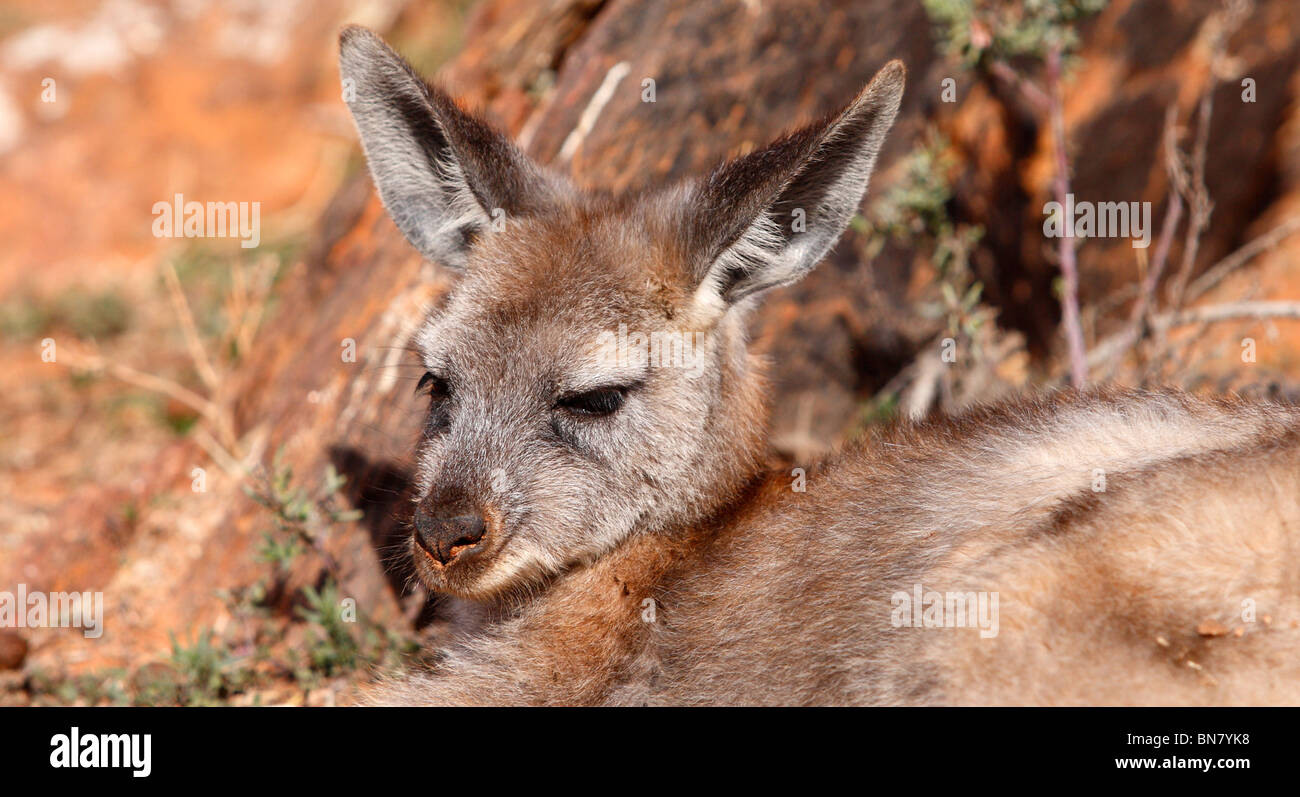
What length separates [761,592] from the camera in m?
3.94

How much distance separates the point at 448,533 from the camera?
3.96 meters

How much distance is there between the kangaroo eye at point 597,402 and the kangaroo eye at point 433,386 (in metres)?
0.54

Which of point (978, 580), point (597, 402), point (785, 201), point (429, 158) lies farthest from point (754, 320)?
point (978, 580)

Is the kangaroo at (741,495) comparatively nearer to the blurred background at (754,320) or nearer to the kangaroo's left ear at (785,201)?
the kangaroo's left ear at (785,201)

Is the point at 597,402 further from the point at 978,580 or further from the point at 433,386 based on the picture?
the point at 978,580

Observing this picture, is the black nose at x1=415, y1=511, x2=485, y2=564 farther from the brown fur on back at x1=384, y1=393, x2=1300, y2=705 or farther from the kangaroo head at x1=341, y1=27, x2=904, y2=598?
the brown fur on back at x1=384, y1=393, x2=1300, y2=705

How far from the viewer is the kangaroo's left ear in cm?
410

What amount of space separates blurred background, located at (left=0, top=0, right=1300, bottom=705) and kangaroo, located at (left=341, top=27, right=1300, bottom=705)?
67 cm

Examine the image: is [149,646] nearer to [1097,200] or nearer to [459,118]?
[459,118]

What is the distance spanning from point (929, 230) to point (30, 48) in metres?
11.1

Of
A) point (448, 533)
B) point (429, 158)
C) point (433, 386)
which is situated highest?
point (429, 158)

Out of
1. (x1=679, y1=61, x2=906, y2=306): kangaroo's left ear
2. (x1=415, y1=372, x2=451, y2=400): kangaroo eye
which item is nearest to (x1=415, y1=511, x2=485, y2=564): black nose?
(x1=415, y1=372, x2=451, y2=400): kangaroo eye

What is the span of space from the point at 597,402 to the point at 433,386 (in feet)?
2.50
